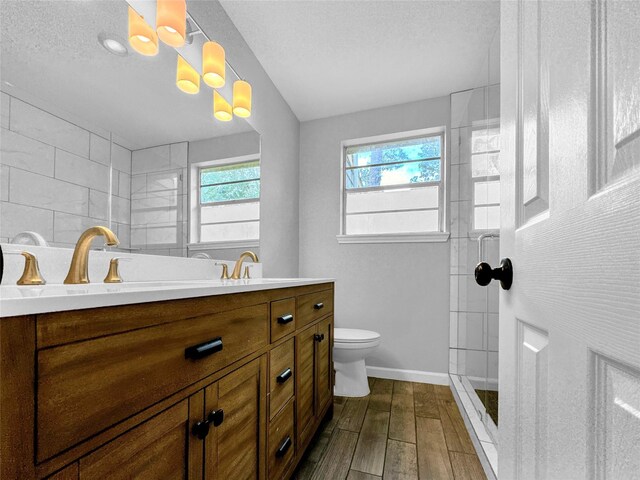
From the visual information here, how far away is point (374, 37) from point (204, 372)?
7.00 feet

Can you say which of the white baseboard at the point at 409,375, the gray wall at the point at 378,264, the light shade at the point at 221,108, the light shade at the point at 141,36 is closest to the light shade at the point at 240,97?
the light shade at the point at 221,108

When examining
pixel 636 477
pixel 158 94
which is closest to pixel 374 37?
pixel 158 94

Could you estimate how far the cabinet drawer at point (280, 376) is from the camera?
1.06 metres

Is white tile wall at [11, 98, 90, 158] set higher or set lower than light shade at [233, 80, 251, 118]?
lower

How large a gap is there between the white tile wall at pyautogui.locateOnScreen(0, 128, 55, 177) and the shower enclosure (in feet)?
6.36

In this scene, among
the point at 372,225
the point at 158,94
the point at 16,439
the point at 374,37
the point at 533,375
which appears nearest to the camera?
the point at 16,439

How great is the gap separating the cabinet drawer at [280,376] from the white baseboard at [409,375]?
1540mm

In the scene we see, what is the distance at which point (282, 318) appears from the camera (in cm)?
114

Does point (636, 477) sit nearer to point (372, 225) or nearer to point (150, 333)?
point (150, 333)

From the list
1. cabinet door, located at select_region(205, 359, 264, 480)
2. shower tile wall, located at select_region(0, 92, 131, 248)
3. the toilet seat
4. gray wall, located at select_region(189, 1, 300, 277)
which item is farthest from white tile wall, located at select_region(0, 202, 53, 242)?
the toilet seat

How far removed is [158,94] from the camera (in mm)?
1343

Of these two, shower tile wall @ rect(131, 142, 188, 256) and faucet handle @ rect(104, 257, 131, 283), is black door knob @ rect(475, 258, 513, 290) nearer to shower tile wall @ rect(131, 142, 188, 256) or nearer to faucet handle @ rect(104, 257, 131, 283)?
faucet handle @ rect(104, 257, 131, 283)

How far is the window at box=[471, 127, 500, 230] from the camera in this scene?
188 centimetres

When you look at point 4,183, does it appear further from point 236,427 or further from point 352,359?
point 352,359
